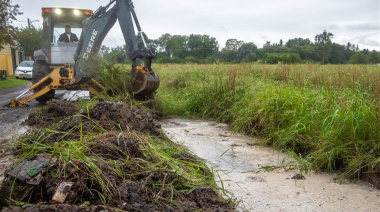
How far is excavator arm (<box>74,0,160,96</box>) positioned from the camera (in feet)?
27.1

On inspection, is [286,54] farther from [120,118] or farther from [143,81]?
[120,118]

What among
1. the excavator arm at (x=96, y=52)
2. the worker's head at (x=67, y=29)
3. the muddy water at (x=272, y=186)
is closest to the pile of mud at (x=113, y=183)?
the muddy water at (x=272, y=186)

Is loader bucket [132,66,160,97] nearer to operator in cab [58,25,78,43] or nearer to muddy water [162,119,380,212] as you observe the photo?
muddy water [162,119,380,212]

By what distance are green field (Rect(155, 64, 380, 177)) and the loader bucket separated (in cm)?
79

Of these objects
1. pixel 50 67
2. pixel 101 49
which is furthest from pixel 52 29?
pixel 101 49

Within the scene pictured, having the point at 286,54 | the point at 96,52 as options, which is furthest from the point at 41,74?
the point at 286,54

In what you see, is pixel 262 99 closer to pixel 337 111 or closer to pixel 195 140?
pixel 195 140

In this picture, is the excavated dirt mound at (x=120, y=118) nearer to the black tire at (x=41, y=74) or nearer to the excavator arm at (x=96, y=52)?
the excavator arm at (x=96, y=52)

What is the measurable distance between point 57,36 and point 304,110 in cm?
787

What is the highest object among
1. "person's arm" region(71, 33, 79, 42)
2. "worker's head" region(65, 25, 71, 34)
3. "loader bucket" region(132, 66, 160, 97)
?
"worker's head" region(65, 25, 71, 34)

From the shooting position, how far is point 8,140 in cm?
599

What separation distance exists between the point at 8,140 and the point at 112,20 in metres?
4.11

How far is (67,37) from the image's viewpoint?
441 inches

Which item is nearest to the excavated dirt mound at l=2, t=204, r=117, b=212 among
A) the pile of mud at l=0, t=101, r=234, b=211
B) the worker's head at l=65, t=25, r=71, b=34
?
the pile of mud at l=0, t=101, r=234, b=211
